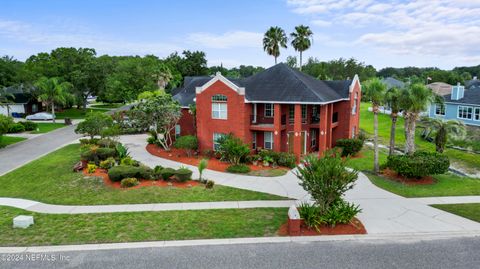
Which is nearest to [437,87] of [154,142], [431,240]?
[154,142]

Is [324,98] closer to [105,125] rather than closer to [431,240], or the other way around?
[431,240]

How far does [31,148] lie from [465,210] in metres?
35.0

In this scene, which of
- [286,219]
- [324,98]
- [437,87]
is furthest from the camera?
[437,87]

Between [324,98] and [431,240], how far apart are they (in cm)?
1546

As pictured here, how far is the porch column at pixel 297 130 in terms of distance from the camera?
85.7ft

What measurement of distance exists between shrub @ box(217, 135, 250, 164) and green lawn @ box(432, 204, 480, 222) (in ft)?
40.8

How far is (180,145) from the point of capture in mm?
27828

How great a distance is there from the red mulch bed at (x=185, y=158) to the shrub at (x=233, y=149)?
0.89m

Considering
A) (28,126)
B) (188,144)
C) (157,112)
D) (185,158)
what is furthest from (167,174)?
(28,126)

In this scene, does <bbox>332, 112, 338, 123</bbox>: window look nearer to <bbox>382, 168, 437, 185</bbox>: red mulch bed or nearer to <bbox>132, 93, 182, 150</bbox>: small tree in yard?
<bbox>382, 168, 437, 185</bbox>: red mulch bed

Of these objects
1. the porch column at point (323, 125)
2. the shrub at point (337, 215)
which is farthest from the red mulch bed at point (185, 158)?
the shrub at point (337, 215)

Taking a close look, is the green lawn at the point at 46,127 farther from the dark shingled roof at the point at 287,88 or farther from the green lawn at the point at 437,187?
the green lawn at the point at 437,187

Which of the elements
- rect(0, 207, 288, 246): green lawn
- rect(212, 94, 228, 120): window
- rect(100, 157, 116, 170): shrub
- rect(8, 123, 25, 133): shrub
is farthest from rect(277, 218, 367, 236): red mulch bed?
rect(8, 123, 25, 133): shrub

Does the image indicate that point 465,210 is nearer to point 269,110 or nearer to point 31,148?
point 269,110
